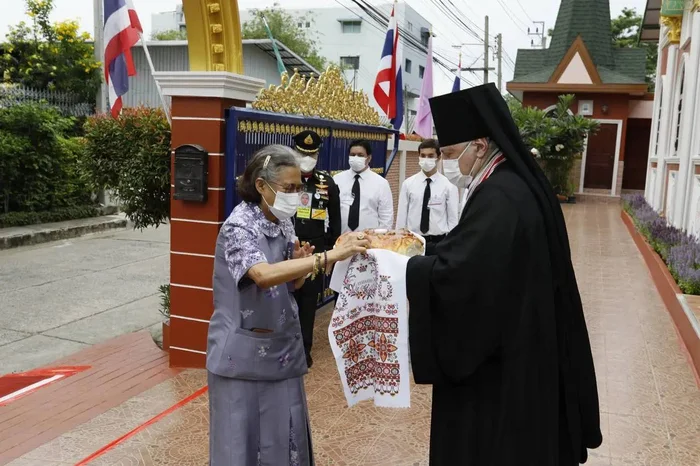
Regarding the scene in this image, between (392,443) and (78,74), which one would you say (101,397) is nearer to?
(392,443)

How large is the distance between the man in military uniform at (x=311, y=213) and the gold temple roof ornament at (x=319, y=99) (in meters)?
0.54

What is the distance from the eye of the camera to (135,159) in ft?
18.5

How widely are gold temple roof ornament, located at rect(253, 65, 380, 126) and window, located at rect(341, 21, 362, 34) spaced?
47.6 m

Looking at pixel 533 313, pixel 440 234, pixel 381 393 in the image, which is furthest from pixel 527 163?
pixel 440 234

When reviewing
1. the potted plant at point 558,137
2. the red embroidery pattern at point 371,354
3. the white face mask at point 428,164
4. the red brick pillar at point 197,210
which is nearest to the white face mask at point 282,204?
the red embroidery pattern at point 371,354

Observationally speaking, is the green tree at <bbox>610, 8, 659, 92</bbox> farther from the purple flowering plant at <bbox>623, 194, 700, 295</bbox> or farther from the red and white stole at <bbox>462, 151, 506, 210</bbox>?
the red and white stole at <bbox>462, 151, 506, 210</bbox>

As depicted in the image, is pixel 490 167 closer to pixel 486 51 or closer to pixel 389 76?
pixel 389 76

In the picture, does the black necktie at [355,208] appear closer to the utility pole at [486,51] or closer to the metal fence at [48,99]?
the metal fence at [48,99]

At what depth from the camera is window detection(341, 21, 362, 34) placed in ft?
177

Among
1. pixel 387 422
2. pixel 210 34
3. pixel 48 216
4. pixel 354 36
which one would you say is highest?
pixel 354 36

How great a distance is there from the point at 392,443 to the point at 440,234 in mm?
3269

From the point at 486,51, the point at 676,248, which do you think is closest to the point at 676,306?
the point at 676,248

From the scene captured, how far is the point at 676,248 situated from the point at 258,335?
6.94 metres

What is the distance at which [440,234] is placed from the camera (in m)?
6.98
